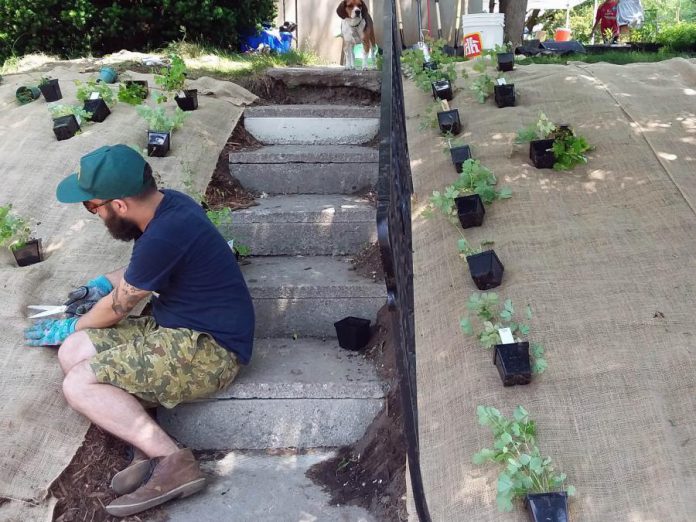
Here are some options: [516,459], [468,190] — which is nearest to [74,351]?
[516,459]

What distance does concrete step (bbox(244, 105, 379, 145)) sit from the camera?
5391mm

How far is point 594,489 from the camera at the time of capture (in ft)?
7.48

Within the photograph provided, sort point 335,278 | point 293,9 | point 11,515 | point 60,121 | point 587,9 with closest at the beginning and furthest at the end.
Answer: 1. point 11,515
2. point 335,278
3. point 60,121
4. point 293,9
5. point 587,9

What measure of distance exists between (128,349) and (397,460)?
3.79 feet

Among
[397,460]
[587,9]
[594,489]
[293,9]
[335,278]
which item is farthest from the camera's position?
[587,9]

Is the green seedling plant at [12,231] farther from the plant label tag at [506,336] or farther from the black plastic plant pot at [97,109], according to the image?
the plant label tag at [506,336]

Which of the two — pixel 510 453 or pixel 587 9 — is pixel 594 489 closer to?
pixel 510 453

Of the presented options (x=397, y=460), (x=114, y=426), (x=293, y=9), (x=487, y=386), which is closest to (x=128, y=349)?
(x=114, y=426)

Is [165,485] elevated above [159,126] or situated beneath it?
situated beneath

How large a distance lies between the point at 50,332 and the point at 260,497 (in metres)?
1.19

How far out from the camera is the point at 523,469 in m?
2.31

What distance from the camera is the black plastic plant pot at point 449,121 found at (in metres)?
4.58

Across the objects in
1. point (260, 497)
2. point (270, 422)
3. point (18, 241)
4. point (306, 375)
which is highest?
point (18, 241)

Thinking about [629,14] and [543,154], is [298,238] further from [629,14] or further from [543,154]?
[629,14]
